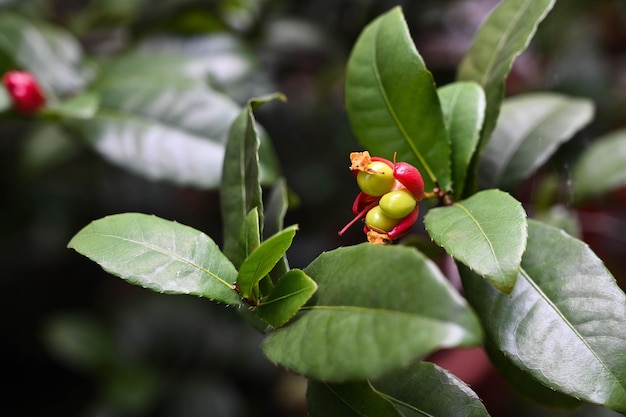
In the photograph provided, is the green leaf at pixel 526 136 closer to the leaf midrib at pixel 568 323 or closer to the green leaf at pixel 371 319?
the leaf midrib at pixel 568 323

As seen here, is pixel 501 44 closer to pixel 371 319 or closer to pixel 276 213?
pixel 276 213

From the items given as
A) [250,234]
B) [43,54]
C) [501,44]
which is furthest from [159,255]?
[43,54]

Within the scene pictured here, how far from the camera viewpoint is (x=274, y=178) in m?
0.82

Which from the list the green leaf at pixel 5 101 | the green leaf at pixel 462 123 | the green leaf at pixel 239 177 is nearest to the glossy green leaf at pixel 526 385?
the green leaf at pixel 462 123

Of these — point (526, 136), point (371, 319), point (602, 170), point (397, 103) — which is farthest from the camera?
point (602, 170)

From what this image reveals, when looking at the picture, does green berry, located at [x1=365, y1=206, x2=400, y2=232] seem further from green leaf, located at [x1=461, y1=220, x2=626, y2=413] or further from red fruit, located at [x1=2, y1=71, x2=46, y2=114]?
red fruit, located at [x1=2, y1=71, x2=46, y2=114]

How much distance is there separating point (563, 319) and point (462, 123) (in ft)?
0.73

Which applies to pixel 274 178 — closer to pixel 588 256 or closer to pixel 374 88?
pixel 374 88

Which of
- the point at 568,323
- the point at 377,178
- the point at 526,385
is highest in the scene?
the point at 377,178

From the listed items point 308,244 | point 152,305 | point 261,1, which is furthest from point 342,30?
point 152,305

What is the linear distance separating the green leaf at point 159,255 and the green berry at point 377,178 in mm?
143

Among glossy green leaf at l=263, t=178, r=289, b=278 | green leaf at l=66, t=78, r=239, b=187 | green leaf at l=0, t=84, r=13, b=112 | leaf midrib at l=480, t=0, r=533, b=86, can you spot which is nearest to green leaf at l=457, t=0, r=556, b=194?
leaf midrib at l=480, t=0, r=533, b=86

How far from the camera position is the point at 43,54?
105 cm

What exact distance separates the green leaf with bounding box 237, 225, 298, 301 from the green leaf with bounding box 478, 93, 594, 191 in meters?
0.38
